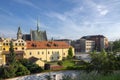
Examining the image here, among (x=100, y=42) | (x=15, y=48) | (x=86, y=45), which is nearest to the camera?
(x=15, y=48)

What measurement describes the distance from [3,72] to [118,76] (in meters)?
29.1

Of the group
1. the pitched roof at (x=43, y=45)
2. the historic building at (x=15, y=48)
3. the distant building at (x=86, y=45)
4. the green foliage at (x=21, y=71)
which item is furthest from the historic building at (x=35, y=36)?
the distant building at (x=86, y=45)

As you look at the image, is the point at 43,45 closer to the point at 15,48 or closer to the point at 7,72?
the point at 15,48

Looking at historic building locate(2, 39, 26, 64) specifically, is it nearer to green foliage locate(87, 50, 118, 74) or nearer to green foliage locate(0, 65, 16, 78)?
green foliage locate(0, 65, 16, 78)

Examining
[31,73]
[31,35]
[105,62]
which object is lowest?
[31,73]

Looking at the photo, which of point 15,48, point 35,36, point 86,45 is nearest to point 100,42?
point 86,45

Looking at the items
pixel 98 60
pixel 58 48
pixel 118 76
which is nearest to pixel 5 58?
pixel 58 48

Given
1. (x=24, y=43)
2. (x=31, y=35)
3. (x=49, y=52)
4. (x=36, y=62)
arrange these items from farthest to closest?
(x=31, y=35) < (x=49, y=52) < (x=24, y=43) < (x=36, y=62)

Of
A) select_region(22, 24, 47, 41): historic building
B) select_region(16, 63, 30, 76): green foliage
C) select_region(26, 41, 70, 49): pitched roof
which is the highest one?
select_region(22, 24, 47, 41): historic building

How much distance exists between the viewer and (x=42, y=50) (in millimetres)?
48594

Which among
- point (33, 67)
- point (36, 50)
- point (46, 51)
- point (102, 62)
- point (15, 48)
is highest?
point (15, 48)

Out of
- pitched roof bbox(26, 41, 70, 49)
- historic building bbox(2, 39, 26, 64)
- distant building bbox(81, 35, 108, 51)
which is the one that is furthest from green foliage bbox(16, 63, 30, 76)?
distant building bbox(81, 35, 108, 51)

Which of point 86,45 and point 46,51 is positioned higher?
point 86,45

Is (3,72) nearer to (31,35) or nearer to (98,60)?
(98,60)
